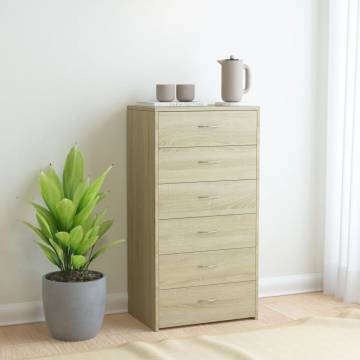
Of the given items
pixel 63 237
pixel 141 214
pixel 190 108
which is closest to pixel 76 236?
pixel 63 237

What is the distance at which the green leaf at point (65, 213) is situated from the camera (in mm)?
3451

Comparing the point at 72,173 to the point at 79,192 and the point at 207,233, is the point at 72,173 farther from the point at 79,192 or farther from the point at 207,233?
the point at 207,233

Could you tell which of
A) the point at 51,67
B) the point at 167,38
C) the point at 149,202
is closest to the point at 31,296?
the point at 149,202

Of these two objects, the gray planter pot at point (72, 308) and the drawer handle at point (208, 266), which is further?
the drawer handle at point (208, 266)

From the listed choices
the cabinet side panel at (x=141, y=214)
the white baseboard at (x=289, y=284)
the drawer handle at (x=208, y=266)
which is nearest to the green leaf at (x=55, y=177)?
the cabinet side panel at (x=141, y=214)

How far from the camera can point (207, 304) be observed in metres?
3.78

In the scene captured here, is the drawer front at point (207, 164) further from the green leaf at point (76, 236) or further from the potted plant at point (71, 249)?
the green leaf at point (76, 236)

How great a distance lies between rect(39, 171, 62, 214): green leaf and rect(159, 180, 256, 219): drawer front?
1.60ft

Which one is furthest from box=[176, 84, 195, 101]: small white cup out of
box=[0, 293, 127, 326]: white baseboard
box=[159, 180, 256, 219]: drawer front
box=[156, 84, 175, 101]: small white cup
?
box=[0, 293, 127, 326]: white baseboard

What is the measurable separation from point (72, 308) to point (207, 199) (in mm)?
823

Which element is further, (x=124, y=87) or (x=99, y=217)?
(x=124, y=87)

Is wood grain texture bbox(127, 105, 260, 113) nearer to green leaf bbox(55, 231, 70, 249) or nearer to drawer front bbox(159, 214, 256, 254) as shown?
drawer front bbox(159, 214, 256, 254)

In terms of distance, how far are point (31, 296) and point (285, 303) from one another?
4.51ft

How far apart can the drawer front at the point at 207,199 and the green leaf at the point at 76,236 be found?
0.40m
